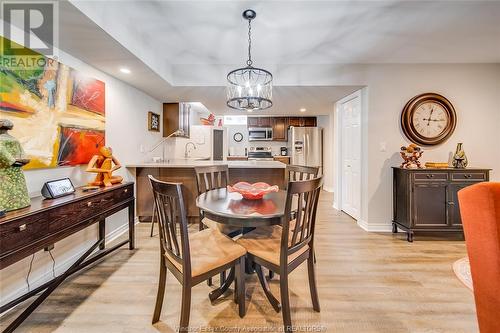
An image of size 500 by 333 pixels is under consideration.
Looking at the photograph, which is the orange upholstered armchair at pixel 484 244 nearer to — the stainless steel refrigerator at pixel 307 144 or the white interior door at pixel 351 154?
the white interior door at pixel 351 154

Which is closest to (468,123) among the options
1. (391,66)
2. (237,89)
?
(391,66)

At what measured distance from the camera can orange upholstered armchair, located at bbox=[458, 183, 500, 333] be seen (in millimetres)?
653

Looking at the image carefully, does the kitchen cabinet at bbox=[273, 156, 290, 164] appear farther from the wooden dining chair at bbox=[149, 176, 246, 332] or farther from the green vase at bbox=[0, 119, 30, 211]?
the green vase at bbox=[0, 119, 30, 211]

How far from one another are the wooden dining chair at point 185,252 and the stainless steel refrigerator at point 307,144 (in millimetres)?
4777

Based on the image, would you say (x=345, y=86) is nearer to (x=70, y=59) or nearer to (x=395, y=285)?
(x=395, y=285)

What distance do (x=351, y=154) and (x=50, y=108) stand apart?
156 inches

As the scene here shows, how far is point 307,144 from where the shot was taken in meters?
5.99

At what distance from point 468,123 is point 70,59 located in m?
5.01

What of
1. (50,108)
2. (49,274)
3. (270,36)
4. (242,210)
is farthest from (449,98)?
(49,274)

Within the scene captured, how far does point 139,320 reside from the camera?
149 centimetres

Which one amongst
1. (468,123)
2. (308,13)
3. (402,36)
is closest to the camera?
(308,13)

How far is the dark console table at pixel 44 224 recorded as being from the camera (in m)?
1.18

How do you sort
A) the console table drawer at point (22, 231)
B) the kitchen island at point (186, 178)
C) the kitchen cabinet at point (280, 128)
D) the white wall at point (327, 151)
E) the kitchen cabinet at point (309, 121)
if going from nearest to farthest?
the console table drawer at point (22, 231), the kitchen island at point (186, 178), the white wall at point (327, 151), the kitchen cabinet at point (309, 121), the kitchen cabinet at point (280, 128)

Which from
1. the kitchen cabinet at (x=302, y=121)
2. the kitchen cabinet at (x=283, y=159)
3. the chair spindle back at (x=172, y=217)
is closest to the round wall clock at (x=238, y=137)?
the kitchen cabinet at (x=283, y=159)
